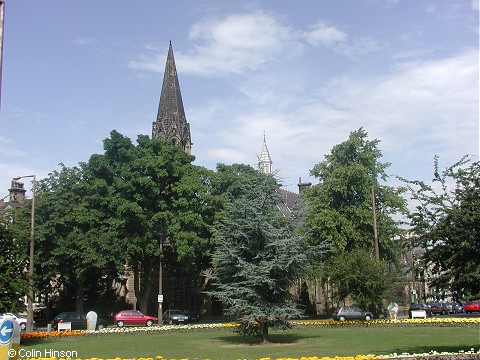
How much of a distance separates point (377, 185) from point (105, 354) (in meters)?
33.2

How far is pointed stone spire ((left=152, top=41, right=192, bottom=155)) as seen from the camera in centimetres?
7088

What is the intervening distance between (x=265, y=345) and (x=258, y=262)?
369 centimetres

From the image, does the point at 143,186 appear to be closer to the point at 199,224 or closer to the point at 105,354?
the point at 199,224

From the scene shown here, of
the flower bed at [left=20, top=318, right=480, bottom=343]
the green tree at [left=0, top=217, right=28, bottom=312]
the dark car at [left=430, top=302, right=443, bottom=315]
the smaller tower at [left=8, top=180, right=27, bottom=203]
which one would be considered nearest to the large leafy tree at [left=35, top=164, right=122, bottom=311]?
the flower bed at [left=20, top=318, right=480, bottom=343]

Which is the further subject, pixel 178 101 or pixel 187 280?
pixel 178 101

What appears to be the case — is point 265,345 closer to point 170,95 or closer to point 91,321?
point 91,321

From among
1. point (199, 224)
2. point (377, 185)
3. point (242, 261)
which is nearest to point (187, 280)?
point (199, 224)

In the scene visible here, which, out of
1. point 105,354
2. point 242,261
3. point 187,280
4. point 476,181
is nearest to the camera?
point 476,181

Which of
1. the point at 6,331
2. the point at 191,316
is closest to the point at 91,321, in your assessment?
the point at 191,316

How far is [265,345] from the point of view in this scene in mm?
24594

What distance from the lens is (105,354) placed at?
2144 cm

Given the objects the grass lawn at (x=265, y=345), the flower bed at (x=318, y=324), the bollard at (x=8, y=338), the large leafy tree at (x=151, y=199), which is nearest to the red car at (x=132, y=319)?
the large leafy tree at (x=151, y=199)

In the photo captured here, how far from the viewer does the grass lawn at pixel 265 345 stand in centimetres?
2056

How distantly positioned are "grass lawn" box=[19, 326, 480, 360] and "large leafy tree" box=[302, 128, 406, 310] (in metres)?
17.1
